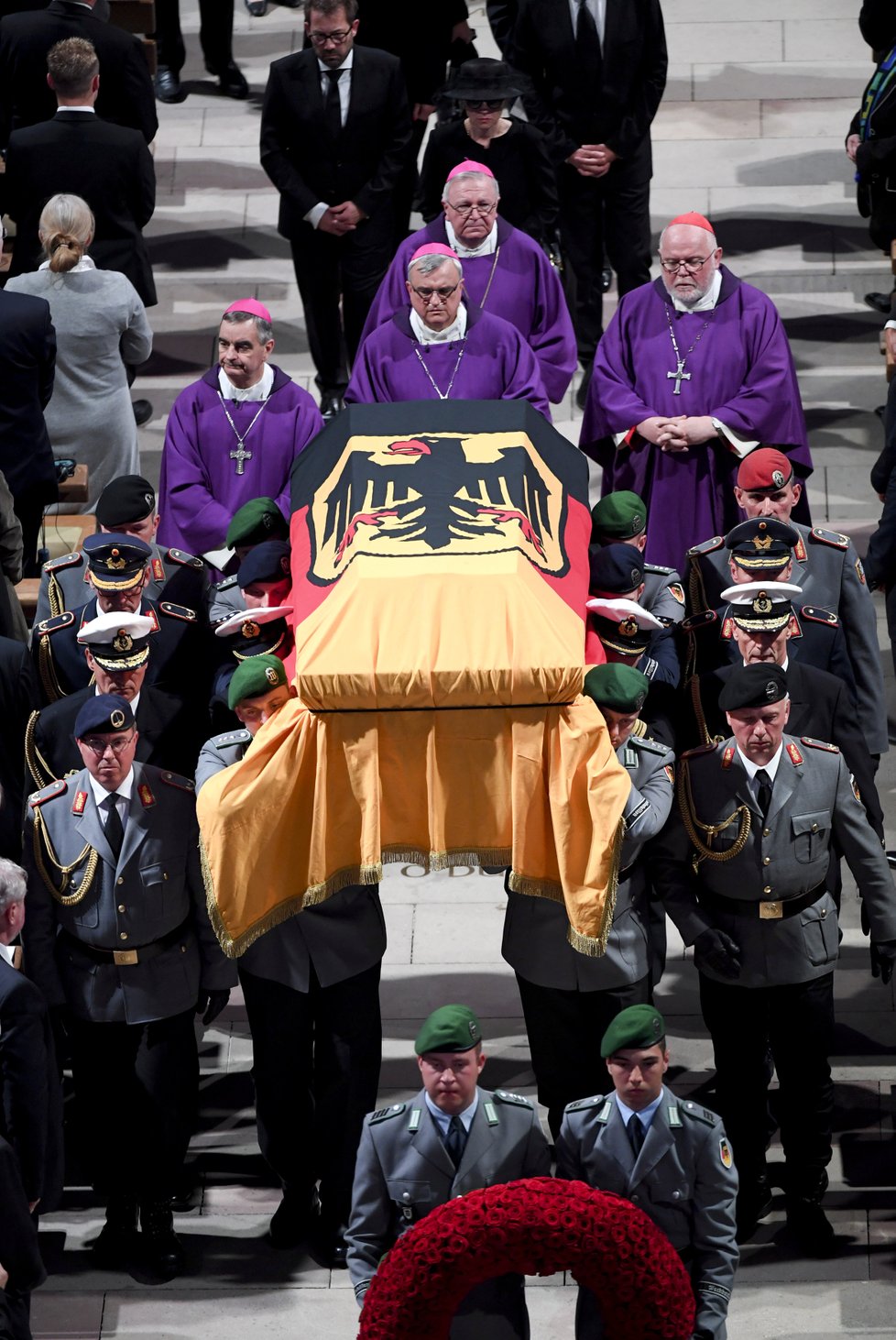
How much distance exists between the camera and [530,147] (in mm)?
9969

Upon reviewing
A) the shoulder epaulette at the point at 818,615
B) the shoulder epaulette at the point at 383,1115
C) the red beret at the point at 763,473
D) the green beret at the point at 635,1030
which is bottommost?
the shoulder epaulette at the point at 383,1115

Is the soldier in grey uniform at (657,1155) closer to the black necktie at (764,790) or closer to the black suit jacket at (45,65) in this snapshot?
the black necktie at (764,790)

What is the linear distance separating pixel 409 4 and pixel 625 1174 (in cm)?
654

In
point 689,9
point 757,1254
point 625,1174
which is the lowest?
Result: point 757,1254

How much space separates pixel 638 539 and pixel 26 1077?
2.50 m

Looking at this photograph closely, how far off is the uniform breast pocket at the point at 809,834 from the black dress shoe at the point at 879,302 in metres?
4.88

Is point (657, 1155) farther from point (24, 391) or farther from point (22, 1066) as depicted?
point (24, 391)

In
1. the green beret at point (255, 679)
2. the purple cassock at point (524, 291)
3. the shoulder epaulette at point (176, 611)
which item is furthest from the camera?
the purple cassock at point (524, 291)

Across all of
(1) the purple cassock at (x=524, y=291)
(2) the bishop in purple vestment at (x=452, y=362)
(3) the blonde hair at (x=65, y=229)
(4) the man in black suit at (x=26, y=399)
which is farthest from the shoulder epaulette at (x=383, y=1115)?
(3) the blonde hair at (x=65, y=229)

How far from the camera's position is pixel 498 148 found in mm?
9938

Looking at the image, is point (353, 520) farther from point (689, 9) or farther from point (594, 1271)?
point (689, 9)

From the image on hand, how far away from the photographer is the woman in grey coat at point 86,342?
905 centimetres

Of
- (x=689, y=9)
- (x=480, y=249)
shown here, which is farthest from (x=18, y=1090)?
(x=689, y=9)

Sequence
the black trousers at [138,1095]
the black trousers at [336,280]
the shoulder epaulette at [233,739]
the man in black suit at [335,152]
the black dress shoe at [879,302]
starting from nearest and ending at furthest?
the shoulder epaulette at [233,739], the black trousers at [138,1095], the man in black suit at [335,152], the black trousers at [336,280], the black dress shoe at [879,302]
